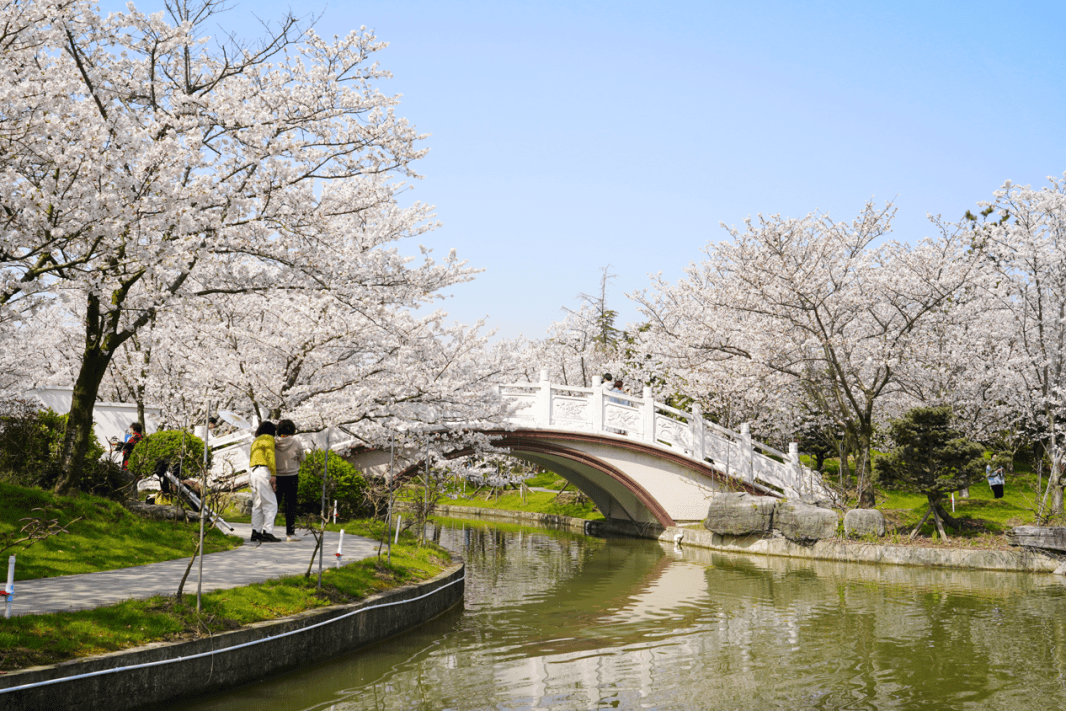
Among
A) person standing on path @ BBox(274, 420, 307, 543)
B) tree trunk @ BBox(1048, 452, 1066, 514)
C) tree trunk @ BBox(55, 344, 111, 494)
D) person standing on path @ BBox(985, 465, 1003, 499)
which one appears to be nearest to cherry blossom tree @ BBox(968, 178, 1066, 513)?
tree trunk @ BBox(1048, 452, 1066, 514)

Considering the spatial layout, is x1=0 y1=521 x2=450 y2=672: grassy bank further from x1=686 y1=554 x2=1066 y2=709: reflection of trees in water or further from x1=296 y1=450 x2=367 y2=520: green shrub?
x1=296 y1=450 x2=367 y2=520: green shrub

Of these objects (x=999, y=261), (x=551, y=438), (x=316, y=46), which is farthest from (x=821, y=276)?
(x=316, y=46)

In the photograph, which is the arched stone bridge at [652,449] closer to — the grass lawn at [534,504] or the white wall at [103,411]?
the grass lawn at [534,504]

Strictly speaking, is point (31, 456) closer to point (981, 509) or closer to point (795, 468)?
point (795, 468)

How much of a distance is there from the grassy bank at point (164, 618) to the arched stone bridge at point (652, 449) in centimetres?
1185

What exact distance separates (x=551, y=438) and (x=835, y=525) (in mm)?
7258

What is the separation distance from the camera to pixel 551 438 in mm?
21625

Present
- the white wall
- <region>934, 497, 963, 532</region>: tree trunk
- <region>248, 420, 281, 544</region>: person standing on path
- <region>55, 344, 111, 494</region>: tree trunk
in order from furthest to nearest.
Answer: <region>934, 497, 963, 532</region>: tree trunk, the white wall, <region>248, 420, 281, 544</region>: person standing on path, <region>55, 344, 111, 494</region>: tree trunk

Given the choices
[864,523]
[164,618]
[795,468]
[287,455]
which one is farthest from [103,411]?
[795,468]

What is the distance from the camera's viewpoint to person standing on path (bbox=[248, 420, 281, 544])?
427 inches

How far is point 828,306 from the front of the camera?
20.5 metres

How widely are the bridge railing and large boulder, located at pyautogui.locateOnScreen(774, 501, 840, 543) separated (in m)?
2.56

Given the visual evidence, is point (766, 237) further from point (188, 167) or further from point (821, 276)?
point (188, 167)

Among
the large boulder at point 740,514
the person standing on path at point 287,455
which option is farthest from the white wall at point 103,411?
the large boulder at point 740,514
